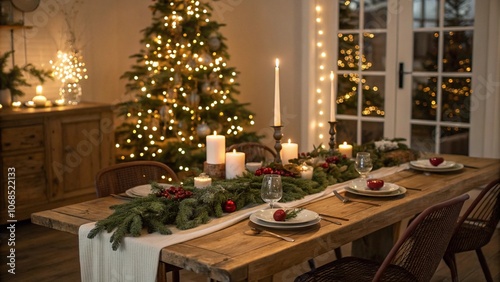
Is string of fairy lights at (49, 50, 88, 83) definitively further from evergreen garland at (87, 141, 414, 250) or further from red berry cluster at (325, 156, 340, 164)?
evergreen garland at (87, 141, 414, 250)

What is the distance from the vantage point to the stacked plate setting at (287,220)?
7.66 ft

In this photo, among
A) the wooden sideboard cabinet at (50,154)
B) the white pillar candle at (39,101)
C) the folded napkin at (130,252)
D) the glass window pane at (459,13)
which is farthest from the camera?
the white pillar candle at (39,101)

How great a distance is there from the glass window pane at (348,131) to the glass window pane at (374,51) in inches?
19.7

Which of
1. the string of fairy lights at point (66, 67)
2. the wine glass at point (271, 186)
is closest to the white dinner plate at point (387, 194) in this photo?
the wine glass at point (271, 186)

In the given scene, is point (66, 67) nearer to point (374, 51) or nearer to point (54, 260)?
point (54, 260)

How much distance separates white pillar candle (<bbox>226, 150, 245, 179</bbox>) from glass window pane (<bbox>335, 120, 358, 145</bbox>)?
3097mm

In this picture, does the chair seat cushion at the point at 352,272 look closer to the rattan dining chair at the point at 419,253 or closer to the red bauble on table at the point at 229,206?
the rattan dining chair at the point at 419,253

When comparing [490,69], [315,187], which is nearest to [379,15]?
[490,69]

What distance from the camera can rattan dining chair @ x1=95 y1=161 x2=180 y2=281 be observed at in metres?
3.03

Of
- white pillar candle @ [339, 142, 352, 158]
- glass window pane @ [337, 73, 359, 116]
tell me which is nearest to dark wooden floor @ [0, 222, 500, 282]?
white pillar candle @ [339, 142, 352, 158]

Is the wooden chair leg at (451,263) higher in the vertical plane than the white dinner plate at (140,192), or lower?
lower

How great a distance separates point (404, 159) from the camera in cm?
362

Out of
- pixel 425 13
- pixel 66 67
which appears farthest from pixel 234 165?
pixel 66 67

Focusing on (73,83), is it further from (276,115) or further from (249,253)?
(249,253)
